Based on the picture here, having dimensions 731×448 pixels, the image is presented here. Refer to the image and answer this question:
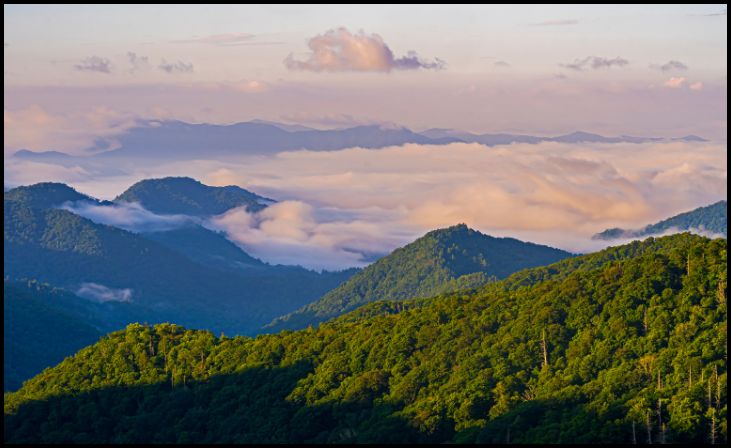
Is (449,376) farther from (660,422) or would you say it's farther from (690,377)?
(660,422)

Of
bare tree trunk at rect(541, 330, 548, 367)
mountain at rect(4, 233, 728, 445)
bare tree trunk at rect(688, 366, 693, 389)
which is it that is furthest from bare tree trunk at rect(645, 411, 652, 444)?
bare tree trunk at rect(541, 330, 548, 367)

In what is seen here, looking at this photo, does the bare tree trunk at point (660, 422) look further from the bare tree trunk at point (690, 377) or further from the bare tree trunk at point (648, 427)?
the bare tree trunk at point (690, 377)

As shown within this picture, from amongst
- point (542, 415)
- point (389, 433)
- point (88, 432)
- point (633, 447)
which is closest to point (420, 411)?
point (389, 433)

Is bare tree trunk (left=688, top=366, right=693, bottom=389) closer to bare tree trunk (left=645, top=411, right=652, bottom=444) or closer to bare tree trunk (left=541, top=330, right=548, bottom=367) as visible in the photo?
bare tree trunk (left=645, top=411, right=652, bottom=444)

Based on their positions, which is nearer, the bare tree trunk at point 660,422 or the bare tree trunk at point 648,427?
the bare tree trunk at point 660,422

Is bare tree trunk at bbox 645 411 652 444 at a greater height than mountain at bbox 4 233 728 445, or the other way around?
mountain at bbox 4 233 728 445

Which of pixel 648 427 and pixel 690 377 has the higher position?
pixel 690 377

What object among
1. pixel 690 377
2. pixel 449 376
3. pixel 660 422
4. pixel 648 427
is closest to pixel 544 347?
pixel 449 376

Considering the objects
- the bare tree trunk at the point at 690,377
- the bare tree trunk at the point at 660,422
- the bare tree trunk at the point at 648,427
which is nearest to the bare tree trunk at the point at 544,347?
the bare tree trunk at the point at 690,377
